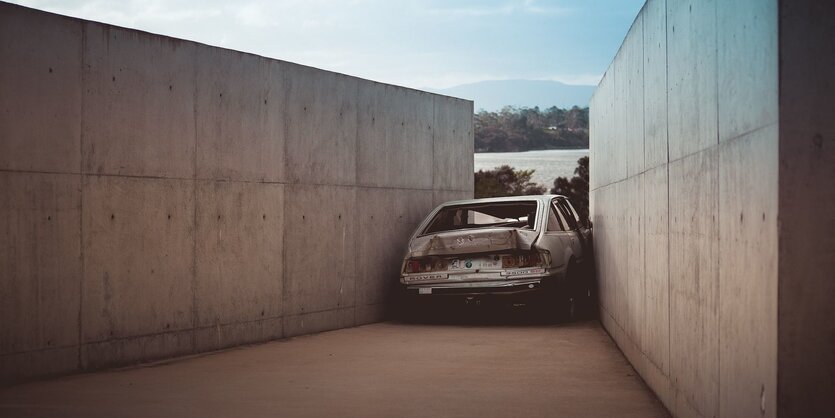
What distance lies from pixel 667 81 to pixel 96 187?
5.35m

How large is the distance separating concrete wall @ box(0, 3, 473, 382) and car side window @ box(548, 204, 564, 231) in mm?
2362

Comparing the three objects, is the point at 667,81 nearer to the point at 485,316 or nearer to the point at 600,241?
the point at 600,241

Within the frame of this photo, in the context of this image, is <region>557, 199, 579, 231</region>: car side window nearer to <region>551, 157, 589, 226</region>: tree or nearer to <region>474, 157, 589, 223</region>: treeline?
<region>551, 157, 589, 226</region>: tree

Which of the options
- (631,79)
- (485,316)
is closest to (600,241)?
(485,316)

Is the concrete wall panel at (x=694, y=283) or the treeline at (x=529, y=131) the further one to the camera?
the treeline at (x=529, y=131)

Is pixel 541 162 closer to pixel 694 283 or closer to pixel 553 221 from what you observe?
pixel 553 221

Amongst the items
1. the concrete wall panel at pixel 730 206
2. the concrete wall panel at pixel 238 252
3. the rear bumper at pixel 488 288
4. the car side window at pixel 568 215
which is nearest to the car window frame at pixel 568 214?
the car side window at pixel 568 215

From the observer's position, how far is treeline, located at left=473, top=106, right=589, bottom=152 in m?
89.1

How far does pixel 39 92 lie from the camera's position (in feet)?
27.8

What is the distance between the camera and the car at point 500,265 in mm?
12242

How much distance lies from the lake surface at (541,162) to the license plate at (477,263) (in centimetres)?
6962

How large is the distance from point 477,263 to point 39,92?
19.3ft

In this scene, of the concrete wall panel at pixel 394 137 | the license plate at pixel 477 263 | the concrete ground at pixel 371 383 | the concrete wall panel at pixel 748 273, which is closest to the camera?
the concrete wall panel at pixel 748 273

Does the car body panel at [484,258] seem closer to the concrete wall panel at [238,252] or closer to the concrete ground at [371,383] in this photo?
the concrete ground at [371,383]
